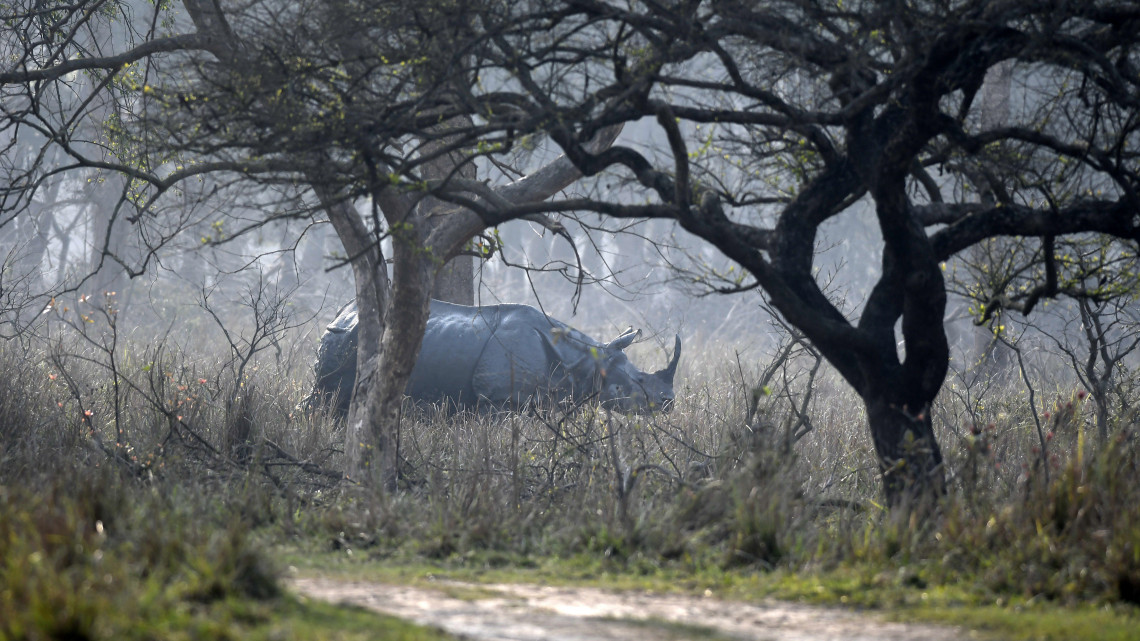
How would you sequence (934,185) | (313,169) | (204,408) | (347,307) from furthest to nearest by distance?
(347,307)
(204,408)
(934,185)
(313,169)

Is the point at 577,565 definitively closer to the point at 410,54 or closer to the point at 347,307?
the point at 410,54

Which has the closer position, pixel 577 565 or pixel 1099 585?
pixel 1099 585

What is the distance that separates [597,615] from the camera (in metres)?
4.50

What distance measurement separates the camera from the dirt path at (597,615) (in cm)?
417

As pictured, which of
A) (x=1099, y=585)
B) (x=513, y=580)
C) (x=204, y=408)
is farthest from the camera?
(x=204, y=408)

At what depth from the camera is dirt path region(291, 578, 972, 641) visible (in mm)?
4168

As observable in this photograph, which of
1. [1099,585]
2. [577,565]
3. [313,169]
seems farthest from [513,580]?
[1099,585]

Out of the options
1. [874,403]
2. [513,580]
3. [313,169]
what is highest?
[313,169]

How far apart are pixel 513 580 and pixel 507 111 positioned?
9.24 feet

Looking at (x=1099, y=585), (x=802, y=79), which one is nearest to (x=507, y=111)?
(x=802, y=79)

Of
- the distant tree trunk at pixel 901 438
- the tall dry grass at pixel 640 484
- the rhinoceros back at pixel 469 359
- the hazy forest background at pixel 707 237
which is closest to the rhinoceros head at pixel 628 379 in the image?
the rhinoceros back at pixel 469 359

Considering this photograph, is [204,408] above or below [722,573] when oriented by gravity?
above

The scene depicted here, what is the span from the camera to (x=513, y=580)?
539 centimetres

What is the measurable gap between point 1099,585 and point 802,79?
3493mm
